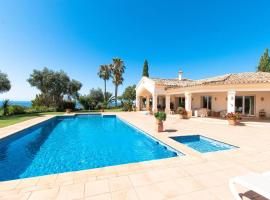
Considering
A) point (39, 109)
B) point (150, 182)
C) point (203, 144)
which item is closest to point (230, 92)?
point (203, 144)

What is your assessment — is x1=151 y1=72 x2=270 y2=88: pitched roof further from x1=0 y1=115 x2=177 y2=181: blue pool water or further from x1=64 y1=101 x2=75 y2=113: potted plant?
x1=64 y1=101 x2=75 y2=113: potted plant

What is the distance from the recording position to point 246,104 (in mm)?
17094

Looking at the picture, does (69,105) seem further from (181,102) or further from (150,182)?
(150,182)

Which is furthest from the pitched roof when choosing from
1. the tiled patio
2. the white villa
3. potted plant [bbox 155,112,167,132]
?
the tiled patio

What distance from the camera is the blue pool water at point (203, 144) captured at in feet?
25.1

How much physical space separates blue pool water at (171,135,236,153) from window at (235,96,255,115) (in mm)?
11457

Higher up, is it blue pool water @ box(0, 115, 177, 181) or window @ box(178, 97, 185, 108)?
window @ box(178, 97, 185, 108)

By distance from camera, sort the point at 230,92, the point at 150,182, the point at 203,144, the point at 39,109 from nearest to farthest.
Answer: the point at 150,182
the point at 203,144
the point at 230,92
the point at 39,109

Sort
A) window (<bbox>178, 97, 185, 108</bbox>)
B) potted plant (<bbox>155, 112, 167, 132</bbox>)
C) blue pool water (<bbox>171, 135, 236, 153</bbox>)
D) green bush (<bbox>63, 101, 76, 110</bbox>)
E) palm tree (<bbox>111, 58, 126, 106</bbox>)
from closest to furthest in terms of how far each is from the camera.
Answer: blue pool water (<bbox>171, 135, 236, 153</bbox>) → potted plant (<bbox>155, 112, 167, 132</bbox>) → window (<bbox>178, 97, 185, 108</bbox>) → green bush (<bbox>63, 101, 76, 110</bbox>) → palm tree (<bbox>111, 58, 126, 106</bbox>)

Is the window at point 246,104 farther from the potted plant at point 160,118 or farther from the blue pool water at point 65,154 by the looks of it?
the blue pool water at point 65,154

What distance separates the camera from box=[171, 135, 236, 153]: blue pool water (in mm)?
7638

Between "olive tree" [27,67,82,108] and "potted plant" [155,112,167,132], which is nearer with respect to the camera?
"potted plant" [155,112,167,132]

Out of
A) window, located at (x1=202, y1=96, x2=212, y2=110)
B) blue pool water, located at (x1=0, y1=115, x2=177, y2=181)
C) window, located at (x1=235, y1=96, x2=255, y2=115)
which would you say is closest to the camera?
blue pool water, located at (x1=0, y1=115, x2=177, y2=181)

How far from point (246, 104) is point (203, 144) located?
1267cm
